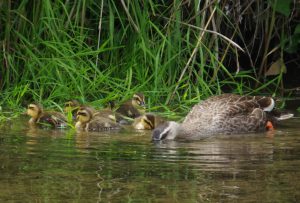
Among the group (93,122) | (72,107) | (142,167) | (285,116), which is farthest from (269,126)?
(142,167)

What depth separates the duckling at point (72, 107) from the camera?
356 inches

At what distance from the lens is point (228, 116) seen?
8914 mm

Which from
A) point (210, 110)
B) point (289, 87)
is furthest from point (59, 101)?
point (289, 87)

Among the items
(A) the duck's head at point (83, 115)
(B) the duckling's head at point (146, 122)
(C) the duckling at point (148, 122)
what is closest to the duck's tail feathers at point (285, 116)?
(C) the duckling at point (148, 122)

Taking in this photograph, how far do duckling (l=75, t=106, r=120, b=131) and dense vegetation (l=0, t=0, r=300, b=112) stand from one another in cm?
67

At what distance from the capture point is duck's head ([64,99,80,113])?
9062 mm

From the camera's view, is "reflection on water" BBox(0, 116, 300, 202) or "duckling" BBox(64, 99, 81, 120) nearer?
"reflection on water" BBox(0, 116, 300, 202)

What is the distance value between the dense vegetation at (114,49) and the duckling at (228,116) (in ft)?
1.61

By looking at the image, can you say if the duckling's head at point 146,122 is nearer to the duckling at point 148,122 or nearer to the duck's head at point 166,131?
the duckling at point 148,122

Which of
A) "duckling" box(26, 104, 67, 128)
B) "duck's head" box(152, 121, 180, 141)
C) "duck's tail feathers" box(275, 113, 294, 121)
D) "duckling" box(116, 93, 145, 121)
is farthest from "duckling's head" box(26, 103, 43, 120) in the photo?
"duck's tail feathers" box(275, 113, 294, 121)

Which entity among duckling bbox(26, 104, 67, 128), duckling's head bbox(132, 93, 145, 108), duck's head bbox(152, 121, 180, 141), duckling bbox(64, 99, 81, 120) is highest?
duckling's head bbox(132, 93, 145, 108)

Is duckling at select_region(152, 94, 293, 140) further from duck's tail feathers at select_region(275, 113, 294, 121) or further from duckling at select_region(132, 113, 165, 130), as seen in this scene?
duckling at select_region(132, 113, 165, 130)

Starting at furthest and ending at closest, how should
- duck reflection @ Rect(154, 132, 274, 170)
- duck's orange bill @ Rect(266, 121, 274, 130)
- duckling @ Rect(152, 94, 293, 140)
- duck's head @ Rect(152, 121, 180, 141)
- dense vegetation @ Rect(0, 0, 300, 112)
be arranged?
dense vegetation @ Rect(0, 0, 300, 112)
duck's orange bill @ Rect(266, 121, 274, 130)
duckling @ Rect(152, 94, 293, 140)
duck's head @ Rect(152, 121, 180, 141)
duck reflection @ Rect(154, 132, 274, 170)

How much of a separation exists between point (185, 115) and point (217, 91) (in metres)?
0.65
